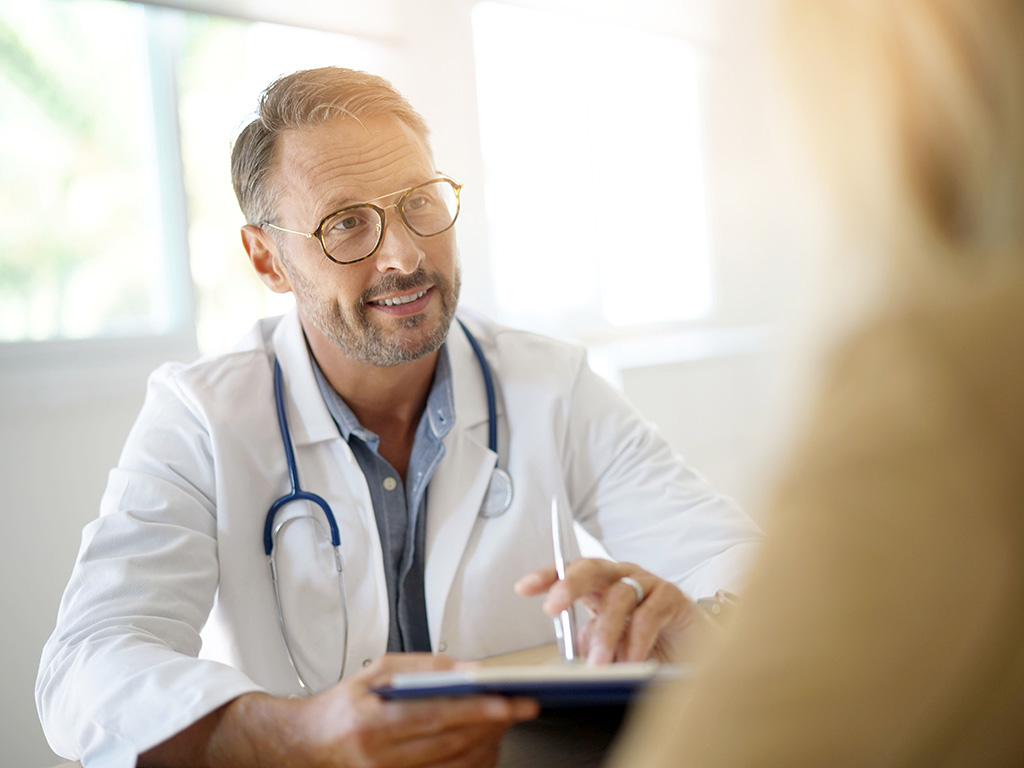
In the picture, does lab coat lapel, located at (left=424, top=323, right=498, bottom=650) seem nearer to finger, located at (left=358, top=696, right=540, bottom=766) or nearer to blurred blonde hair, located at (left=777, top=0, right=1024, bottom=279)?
finger, located at (left=358, top=696, right=540, bottom=766)

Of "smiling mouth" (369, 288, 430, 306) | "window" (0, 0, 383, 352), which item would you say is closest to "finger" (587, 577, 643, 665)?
"smiling mouth" (369, 288, 430, 306)

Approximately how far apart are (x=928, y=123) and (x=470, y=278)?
121 inches

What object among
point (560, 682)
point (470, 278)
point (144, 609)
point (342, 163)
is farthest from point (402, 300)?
point (470, 278)

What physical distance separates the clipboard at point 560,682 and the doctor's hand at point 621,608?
292 millimetres

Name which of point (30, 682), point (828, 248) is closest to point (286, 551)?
point (828, 248)

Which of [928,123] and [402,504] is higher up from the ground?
[928,123]

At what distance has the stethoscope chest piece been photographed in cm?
157

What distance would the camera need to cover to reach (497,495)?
1581 mm

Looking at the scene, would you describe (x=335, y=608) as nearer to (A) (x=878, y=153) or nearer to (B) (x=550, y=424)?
(B) (x=550, y=424)

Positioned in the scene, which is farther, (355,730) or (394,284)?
(394,284)

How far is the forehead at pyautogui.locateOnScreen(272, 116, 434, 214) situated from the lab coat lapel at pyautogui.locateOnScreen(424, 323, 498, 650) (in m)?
0.35

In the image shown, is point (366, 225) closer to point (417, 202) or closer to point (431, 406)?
point (417, 202)

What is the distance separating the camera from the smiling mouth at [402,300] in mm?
1627

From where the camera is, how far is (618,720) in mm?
955
